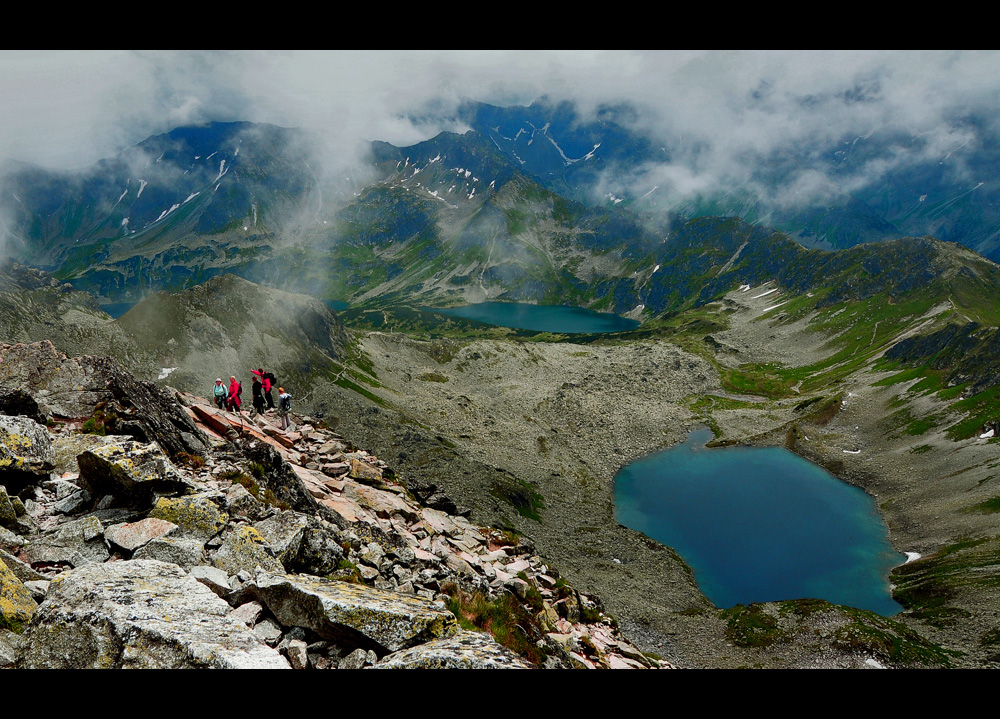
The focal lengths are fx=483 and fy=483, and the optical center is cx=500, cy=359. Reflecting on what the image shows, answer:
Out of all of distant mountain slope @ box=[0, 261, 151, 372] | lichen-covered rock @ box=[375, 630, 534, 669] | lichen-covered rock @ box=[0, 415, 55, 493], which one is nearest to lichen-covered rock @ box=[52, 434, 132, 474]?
lichen-covered rock @ box=[0, 415, 55, 493]

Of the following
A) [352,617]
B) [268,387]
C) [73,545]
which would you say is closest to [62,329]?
[268,387]

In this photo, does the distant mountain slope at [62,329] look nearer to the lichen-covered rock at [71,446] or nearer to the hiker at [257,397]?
the hiker at [257,397]

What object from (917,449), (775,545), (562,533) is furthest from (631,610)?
(917,449)

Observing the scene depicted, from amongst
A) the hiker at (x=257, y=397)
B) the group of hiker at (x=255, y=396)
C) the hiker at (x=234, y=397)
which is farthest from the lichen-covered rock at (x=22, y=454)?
the hiker at (x=257, y=397)

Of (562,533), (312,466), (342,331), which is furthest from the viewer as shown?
(342,331)

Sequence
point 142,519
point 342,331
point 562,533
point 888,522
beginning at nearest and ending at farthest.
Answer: point 142,519 → point 562,533 → point 888,522 → point 342,331
